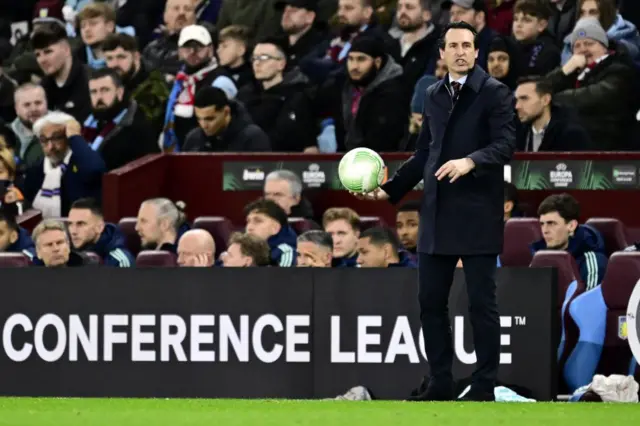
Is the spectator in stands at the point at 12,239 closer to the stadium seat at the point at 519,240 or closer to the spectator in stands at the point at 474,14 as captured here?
the stadium seat at the point at 519,240

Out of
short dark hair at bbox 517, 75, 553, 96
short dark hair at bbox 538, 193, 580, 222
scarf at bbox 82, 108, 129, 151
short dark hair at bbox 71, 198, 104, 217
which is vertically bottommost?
short dark hair at bbox 71, 198, 104, 217

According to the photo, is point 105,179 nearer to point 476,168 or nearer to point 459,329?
point 459,329

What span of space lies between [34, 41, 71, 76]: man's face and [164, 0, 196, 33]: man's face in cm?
133

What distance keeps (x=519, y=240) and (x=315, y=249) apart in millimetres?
1660

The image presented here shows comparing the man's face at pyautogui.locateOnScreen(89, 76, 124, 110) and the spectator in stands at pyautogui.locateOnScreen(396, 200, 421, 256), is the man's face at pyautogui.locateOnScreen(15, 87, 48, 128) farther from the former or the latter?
the spectator in stands at pyautogui.locateOnScreen(396, 200, 421, 256)

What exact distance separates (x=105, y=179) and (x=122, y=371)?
4070 millimetres

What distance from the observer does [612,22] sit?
1482cm

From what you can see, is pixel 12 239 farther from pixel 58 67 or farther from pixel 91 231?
pixel 58 67

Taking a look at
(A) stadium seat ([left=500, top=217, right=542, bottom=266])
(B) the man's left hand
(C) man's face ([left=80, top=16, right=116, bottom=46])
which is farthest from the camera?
(C) man's face ([left=80, top=16, right=116, bottom=46])

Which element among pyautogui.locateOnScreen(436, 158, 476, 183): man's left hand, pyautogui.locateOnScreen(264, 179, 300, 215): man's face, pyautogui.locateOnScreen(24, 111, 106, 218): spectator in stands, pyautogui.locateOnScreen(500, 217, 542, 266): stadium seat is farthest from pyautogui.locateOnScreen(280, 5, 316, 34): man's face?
pyautogui.locateOnScreen(436, 158, 476, 183): man's left hand

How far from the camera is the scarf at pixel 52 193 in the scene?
1485cm

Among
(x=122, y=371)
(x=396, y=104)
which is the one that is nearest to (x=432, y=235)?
(x=122, y=371)

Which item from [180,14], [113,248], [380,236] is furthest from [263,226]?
[180,14]

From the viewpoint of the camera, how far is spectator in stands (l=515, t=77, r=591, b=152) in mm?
13547
